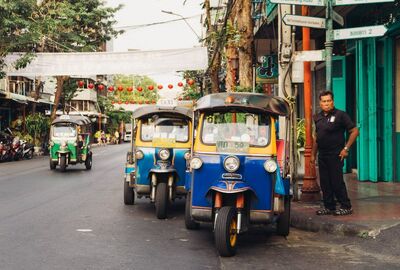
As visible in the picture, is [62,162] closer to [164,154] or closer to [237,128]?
[164,154]

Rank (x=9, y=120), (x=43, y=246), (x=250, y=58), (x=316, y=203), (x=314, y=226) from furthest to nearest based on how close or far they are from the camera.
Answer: (x=9, y=120)
(x=250, y=58)
(x=316, y=203)
(x=314, y=226)
(x=43, y=246)

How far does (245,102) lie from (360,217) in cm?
266

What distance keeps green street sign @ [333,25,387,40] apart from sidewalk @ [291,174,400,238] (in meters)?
2.81

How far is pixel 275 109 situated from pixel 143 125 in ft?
13.9

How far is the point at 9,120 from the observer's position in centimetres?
4088

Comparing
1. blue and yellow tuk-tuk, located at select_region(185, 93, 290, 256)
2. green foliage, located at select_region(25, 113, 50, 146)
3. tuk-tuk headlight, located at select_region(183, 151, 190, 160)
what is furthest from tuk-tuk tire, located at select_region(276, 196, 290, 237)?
green foliage, located at select_region(25, 113, 50, 146)

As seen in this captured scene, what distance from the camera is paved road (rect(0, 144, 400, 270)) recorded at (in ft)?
20.7

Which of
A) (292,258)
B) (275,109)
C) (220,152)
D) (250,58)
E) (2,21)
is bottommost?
(292,258)

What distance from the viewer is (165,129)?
36.0 ft

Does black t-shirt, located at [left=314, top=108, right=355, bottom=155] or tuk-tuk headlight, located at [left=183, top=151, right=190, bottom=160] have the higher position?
black t-shirt, located at [left=314, top=108, right=355, bottom=155]

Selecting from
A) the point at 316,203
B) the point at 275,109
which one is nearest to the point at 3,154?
the point at 316,203

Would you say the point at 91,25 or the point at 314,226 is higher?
the point at 91,25

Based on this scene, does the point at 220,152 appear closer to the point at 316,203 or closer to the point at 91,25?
the point at 316,203

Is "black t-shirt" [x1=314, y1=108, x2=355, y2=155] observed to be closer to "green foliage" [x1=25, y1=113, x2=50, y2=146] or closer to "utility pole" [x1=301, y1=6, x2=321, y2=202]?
"utility pole" [x1=301, y1=6, x2=321, y2=202]
